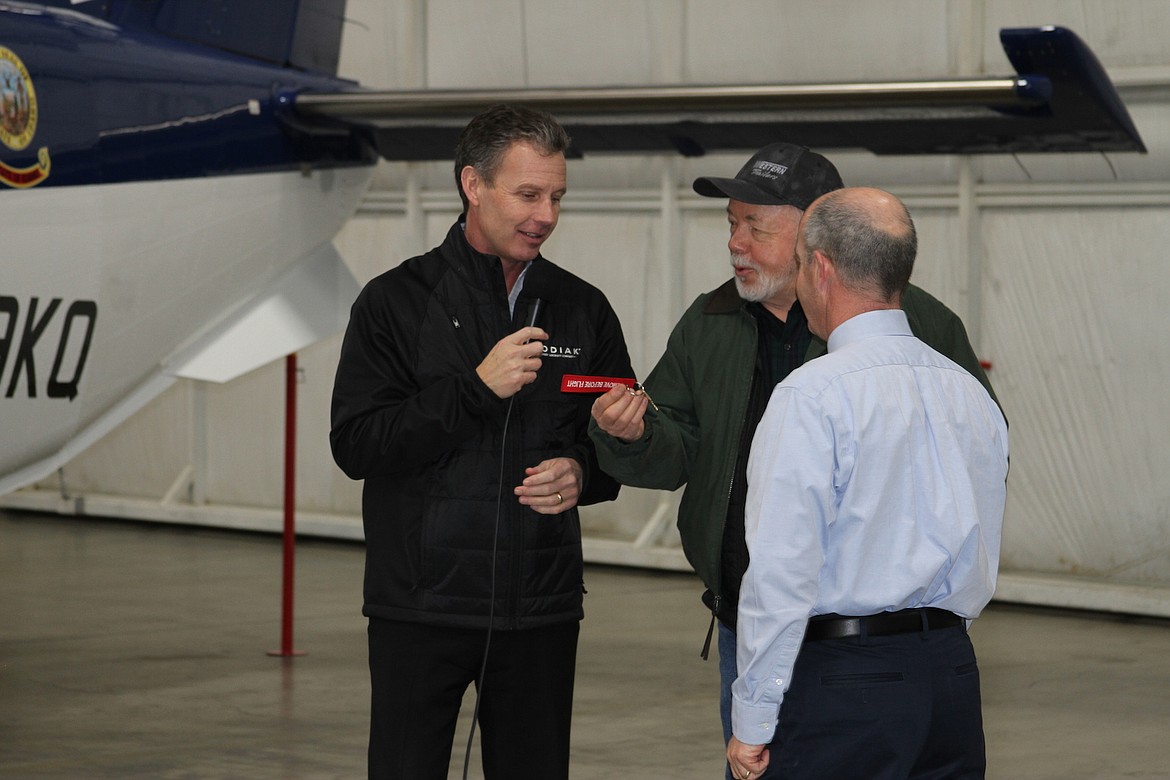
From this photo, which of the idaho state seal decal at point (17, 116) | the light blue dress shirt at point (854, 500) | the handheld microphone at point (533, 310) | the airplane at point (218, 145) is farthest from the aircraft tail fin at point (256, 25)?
the light blue dress shirt at point (854, 500)

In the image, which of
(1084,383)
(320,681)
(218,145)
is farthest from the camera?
(1084,383)

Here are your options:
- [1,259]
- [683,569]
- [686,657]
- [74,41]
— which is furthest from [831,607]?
[683,569]

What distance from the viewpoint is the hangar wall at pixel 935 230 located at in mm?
9477

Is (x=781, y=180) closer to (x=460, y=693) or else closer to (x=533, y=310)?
(x=533, y=310)

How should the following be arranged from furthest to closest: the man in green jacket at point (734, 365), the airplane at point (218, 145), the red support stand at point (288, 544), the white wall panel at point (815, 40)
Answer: the white wall panel at point (815, 40) < the red support stand at point (288, 544) < the airplane at point (218, 145) < the man in green jacket at point (734, 365)

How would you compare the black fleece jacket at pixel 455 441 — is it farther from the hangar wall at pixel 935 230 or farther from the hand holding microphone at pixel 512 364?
the hangar wall at pixel 935 230

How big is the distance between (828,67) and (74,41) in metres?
5.54

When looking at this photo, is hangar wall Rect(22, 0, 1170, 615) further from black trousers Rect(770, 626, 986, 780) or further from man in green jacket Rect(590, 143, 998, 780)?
black trousers Rect(770, 626, 986, 780)

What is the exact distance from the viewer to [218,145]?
23.5 ft

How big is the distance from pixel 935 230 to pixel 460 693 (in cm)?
738

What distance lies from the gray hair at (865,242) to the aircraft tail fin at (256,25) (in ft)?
16.4

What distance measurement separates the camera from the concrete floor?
6277mm

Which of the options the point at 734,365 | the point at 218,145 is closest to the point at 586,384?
the point at 734,365

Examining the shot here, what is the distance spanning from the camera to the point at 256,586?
10.5 meters
